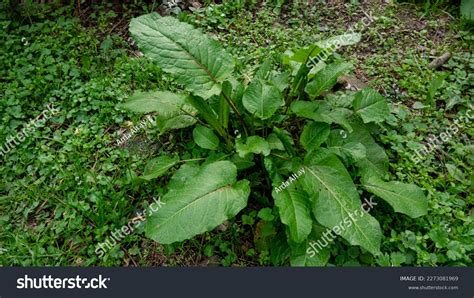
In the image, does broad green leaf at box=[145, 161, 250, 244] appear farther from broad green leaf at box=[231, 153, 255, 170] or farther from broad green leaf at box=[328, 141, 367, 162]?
broad green leaf at box=[328, 141, 367, 162]

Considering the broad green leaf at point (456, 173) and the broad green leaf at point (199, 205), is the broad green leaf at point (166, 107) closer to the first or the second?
the broad green leaf at point (199, 205)

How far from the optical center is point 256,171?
3027 mm

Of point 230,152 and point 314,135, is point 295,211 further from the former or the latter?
point 230,152

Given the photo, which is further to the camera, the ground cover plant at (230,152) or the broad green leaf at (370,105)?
the broad green leaf at (370,105)

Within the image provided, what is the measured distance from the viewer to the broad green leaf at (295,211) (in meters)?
2.43

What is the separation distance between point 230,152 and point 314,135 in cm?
56

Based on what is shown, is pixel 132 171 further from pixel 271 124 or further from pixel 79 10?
pixel 79 10

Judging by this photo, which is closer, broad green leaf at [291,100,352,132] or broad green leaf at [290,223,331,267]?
broad green leaf at [290,223,331,267]

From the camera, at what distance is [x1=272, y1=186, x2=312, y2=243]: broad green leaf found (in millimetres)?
2430

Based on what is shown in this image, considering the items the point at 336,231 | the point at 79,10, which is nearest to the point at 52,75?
the point at 79,10

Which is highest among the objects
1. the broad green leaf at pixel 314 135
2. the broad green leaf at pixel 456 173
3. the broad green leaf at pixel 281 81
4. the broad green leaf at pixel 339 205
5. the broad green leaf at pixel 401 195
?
the broad green leaf at pixel 281 81

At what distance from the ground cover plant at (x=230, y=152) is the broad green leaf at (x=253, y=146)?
0.04ft

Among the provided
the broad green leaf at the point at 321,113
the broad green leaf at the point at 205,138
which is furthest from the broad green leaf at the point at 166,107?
the broad green leaf at the point at 321,113

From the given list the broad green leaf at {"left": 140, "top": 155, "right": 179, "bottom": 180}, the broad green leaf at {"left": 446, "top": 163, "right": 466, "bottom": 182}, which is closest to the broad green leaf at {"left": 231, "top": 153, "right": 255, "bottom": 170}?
the broad green leaf at {"left": 140, "top": 155, "right": 179, "bottom": 180}
